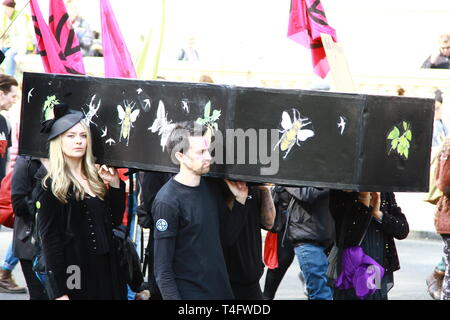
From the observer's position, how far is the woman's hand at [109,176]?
7285 mm

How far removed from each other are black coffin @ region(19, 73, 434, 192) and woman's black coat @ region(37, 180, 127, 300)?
1.85ft

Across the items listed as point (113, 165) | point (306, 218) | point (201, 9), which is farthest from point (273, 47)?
point (113, 165)

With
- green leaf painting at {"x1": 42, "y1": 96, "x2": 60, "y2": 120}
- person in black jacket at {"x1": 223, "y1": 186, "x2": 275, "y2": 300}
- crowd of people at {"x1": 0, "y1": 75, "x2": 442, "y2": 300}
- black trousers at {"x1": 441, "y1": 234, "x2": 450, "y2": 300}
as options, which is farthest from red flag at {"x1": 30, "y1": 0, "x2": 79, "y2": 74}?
black trousers at {"x1": 441, "y1": 234, "x2": 450, "y2": 300}

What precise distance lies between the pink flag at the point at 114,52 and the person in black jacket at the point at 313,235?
60.3 inches

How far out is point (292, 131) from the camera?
6512mm

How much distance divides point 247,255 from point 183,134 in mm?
854

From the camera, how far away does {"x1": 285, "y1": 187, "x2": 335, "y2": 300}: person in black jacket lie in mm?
8836

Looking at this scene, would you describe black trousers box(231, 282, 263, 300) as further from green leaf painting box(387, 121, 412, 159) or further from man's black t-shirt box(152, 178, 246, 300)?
green leaf painting box(387, 121, 412, 159)

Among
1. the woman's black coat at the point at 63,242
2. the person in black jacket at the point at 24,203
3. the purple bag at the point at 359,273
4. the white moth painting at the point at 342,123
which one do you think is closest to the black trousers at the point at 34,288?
the person in black jacket at the point at 24,203

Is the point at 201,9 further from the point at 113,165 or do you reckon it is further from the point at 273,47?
the point at 113,165

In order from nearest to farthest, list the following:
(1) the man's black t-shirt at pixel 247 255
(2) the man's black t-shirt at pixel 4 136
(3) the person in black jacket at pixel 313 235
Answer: (1) the man's black t-shirt at pixel 247 255 → (3) the person in black jacket at pixel 313 235 → (2) the man's black t-shirt at pixel 4 136

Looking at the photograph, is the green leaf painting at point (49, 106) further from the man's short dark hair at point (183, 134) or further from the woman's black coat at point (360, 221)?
the woman's black coat at point (360, 221)

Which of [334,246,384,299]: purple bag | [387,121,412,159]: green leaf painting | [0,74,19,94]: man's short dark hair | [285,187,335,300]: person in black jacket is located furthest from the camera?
[0,74,19,94]: man's short dark hair

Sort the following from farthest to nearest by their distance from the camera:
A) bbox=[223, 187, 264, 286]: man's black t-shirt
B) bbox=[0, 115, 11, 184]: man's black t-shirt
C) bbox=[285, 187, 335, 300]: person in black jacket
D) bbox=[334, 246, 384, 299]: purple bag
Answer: bbox=[0, 115, 11, 184]: man's black t-shirt → bbox=[285, 187, 335, 300]: person in black jacket → bbox=[334, 246, 384, 299]: purple bag → bbox=[223, 187, 264, 286]: man's black t-shirt
